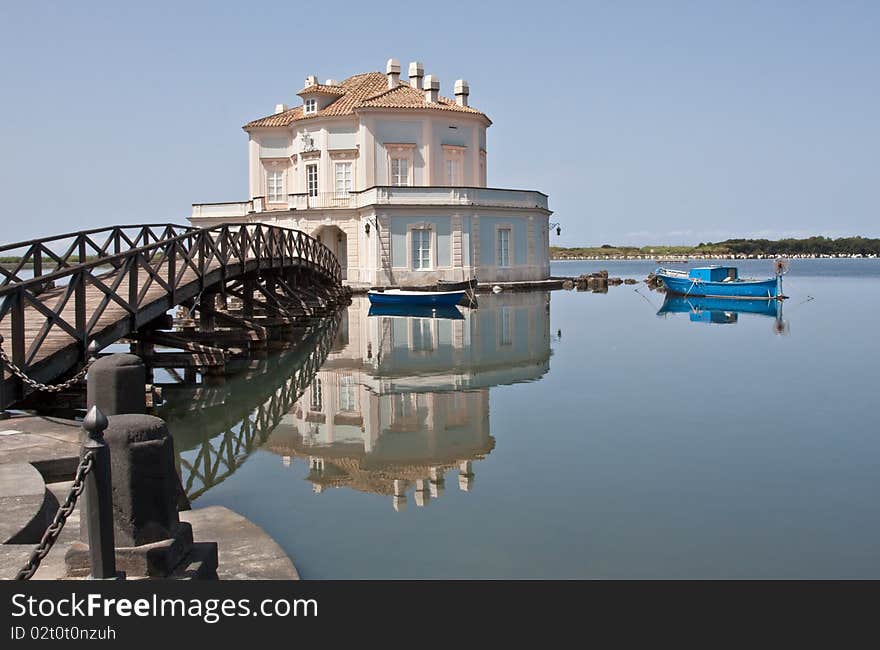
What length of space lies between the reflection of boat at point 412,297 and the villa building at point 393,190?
6.44m

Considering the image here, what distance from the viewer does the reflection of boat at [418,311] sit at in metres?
32.2

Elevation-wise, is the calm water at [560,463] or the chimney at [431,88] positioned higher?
the chimney at [431,88]

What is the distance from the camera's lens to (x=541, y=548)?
23.9 feet

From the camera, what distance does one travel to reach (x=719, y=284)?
46.3 meters

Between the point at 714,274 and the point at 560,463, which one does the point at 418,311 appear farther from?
the point at 560,463

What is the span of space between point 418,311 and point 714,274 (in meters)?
22.1

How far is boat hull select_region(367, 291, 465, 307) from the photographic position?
34.4 metres

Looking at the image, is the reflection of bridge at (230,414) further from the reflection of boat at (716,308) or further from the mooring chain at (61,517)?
the reflection of boat at (716,308)

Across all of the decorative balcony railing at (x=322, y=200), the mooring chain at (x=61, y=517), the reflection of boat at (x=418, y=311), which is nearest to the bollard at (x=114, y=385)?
the mooring chain at (x=61, y=517)

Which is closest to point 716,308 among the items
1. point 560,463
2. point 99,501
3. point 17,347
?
point 560,463

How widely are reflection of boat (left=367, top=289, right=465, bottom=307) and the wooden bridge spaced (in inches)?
179

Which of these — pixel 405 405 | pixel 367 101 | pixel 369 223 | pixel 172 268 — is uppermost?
pixel 367 101

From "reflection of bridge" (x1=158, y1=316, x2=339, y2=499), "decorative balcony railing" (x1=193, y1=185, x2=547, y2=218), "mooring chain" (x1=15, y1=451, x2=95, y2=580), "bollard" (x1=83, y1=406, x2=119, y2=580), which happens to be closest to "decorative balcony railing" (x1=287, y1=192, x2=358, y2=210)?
"decorative balcony railing" (x1=193, y1=185, x2=547, y2=218)
